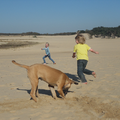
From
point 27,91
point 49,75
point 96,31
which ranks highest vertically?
point 96,31

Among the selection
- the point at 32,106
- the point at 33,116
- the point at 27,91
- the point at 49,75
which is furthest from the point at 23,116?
the point at 27,91

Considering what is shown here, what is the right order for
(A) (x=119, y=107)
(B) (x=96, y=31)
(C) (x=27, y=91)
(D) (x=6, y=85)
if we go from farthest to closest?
(B) (x=96, y=31), (D) (x=6, y=85), (C) (x=27, y=91), (A) (x=119, y=107)

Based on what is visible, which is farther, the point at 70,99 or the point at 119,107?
the point at 70,99

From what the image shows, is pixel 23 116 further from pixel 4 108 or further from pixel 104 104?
pixel 104 104

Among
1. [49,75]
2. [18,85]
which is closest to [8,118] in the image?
[49,75]

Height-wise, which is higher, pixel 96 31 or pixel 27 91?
pixel 96 31

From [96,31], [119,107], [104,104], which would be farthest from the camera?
[96,31]

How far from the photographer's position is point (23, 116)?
3.85 m

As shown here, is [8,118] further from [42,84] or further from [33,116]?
[42,84]

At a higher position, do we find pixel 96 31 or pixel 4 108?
pixel 96 31

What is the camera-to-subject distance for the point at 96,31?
55250 mm

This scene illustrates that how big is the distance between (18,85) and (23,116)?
2.97 meters

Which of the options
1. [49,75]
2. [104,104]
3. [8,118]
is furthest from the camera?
[49,75]

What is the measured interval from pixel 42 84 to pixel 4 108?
2641 millimetres
